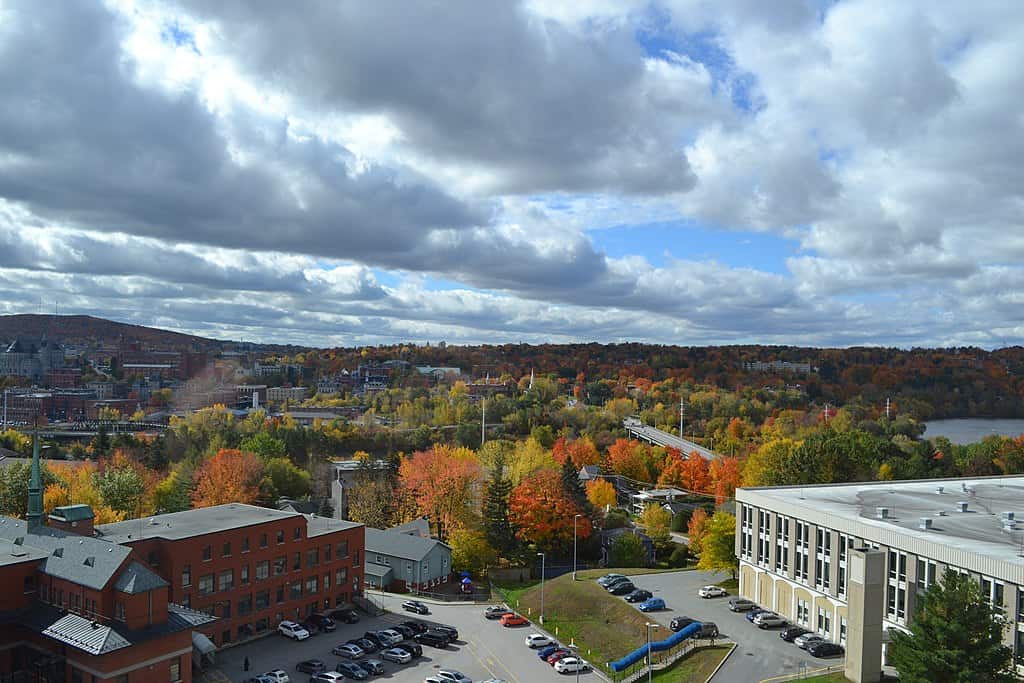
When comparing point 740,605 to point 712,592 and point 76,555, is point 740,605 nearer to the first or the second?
point 712,592

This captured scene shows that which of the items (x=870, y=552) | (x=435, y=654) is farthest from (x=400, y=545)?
(x=870, y=552)

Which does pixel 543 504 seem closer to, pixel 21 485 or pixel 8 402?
pixel 21 485

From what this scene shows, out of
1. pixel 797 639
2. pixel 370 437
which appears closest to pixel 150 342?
pixel 370 437

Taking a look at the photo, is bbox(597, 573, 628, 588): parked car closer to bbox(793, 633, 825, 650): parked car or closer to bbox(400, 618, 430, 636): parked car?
bbox(400, 618, 430, 636): parked car

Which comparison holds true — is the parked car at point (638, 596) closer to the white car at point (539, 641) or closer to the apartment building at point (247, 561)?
the white car at point (539, 641)

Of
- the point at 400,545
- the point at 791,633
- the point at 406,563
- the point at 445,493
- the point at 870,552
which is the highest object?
the point at 870,552

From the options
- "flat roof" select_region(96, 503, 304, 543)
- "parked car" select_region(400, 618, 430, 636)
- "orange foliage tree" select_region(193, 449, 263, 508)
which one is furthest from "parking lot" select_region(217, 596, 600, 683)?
"orange foliage tree" select_region(193, 449, 263, 508)
